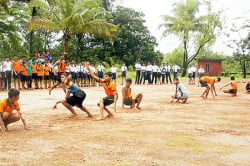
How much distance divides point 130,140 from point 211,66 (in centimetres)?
4226

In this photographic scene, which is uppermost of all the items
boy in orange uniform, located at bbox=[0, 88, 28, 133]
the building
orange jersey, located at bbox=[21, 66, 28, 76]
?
the building

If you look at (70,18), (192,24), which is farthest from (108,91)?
(192,24)

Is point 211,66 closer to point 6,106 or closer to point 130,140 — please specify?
point 130,140

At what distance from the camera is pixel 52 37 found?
36281 mm

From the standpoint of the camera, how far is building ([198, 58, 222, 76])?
4588 cm

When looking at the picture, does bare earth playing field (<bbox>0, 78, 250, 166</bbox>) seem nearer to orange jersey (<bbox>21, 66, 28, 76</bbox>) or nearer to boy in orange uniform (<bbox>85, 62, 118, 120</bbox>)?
boy in orange uniform (<bbox>85, 62, 118, 120</bbox>)

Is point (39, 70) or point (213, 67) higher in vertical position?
point (213, 67)

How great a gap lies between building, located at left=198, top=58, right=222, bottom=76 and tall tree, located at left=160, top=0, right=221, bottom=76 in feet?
10.2

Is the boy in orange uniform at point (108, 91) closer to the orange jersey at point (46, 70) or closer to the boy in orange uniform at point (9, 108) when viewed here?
the boy in orange uniform at point (9, 108)

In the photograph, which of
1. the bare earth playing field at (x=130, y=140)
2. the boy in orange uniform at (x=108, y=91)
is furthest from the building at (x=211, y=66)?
the boy in orange uniform at (x=108, y=91)

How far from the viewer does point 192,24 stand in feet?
139

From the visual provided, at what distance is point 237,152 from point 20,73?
15.2 m

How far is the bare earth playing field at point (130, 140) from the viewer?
4625 millimetres

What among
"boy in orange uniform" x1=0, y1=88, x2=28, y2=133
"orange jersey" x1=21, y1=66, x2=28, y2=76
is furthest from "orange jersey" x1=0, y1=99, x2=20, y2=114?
"orange jersey" x1=21, y1=66, x2=28, y2=76
